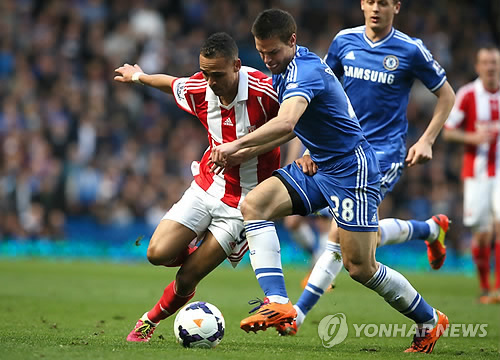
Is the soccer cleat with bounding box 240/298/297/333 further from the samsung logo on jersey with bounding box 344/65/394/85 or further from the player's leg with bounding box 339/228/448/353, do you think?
the samsung logo on jersey with bounding box 344/65/394/85

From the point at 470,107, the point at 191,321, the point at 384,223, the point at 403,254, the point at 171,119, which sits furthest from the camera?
the point at 171,119

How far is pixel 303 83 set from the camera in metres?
5.11

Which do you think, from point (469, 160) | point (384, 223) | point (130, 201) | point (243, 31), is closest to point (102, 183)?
point (130, 201)

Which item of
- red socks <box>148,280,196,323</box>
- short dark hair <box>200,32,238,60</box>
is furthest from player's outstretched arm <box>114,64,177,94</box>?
red socks <box>148,280,196,323</box>

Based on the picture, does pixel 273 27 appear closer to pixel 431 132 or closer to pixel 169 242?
pixel 169 242

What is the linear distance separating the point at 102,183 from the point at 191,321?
11.6 metres

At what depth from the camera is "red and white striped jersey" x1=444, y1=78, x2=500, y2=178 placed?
9.91 meters

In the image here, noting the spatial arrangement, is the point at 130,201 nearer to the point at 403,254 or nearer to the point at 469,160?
the point at 403,254

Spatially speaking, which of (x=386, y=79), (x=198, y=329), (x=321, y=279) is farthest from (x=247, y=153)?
(x=386, y=79)

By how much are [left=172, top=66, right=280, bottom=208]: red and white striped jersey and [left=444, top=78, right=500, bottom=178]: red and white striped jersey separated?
4767 millimetres

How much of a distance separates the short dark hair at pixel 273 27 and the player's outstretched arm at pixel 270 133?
0.47 m

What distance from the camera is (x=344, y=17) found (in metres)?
20.8

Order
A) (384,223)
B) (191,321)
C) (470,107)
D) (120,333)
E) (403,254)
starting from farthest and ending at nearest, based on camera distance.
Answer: (403,254), (470,107), (384,223), (120,333), (191,321)

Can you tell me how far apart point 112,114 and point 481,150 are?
9.56 m
